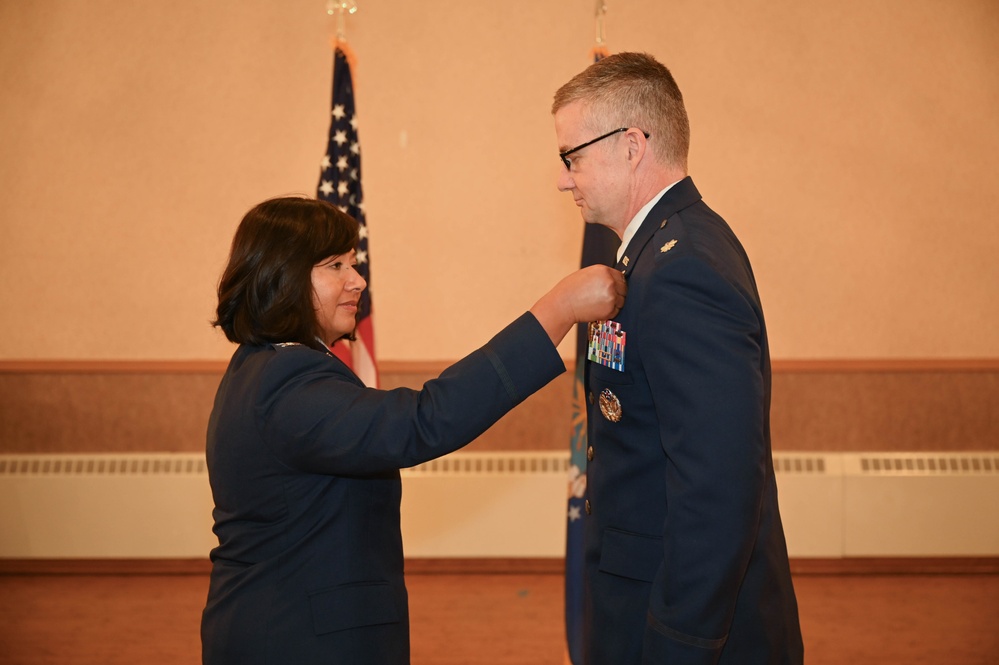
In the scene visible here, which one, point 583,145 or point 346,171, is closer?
point 583,145

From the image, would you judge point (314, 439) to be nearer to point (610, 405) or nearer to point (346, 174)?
point (610, 405)

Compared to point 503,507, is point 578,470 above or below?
above

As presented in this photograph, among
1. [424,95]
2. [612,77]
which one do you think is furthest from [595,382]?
[424,95]

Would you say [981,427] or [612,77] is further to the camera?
[981,427]

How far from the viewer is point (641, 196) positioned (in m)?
1.55

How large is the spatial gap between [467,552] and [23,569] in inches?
91.8

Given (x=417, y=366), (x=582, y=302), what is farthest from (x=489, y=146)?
(x=582, y=302)

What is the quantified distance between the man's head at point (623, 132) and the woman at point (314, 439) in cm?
23

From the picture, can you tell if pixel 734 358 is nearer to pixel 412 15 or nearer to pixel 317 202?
pixel 317 202

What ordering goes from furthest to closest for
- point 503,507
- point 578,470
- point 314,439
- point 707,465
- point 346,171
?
point 503,507 → point 346,171 → point 578,470 → point 314,439 → point 707,465

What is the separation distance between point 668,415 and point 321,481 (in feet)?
1.99

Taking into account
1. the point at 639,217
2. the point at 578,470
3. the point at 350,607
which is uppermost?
the point at 639,217

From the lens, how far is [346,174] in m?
3.51

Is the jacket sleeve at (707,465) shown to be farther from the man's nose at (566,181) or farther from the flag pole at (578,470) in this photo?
the flag pole at (578,470)
